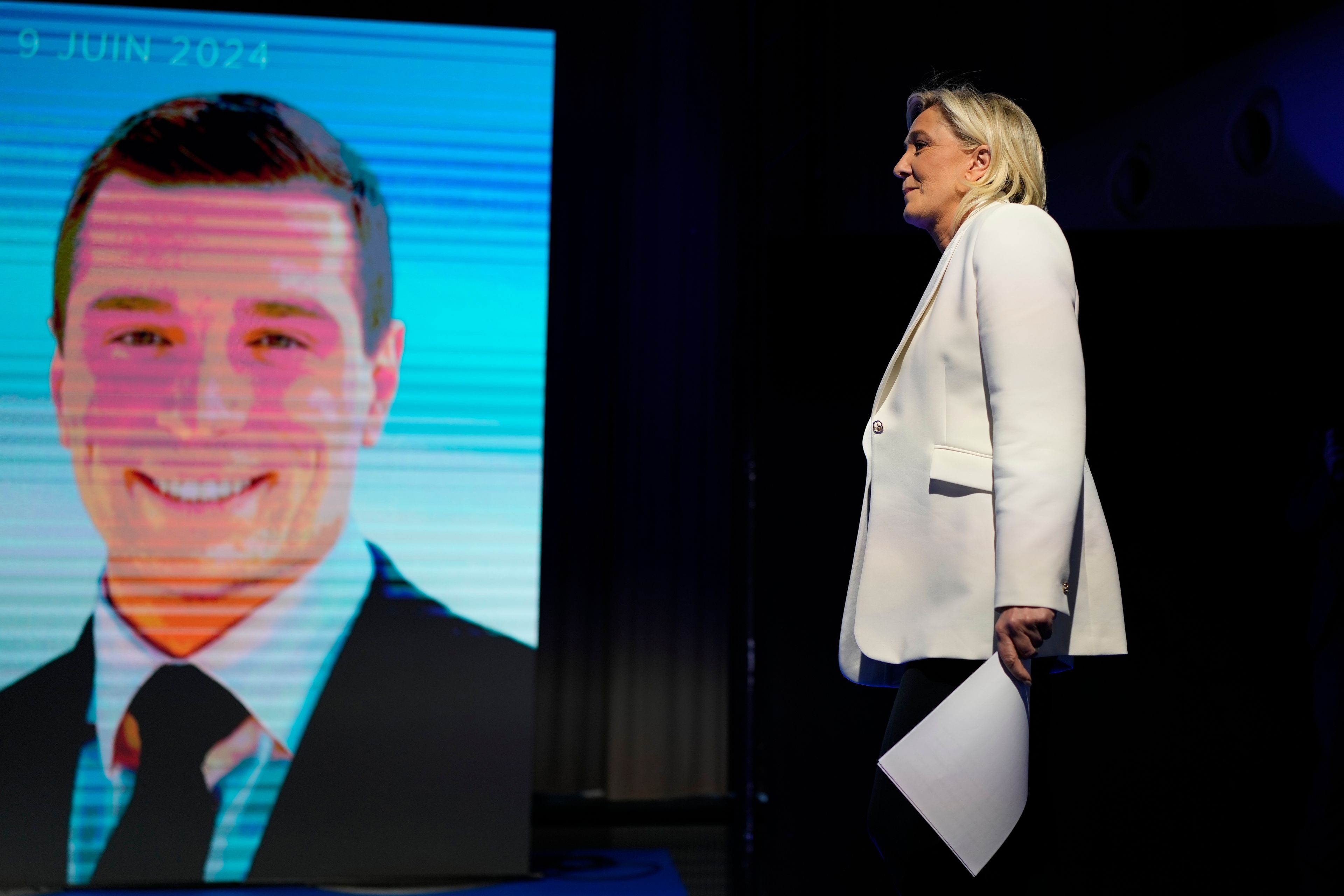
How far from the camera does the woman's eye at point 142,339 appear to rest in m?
3.13

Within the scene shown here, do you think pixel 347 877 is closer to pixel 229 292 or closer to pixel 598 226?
pixel 229 292

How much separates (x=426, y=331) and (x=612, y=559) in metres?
0.94

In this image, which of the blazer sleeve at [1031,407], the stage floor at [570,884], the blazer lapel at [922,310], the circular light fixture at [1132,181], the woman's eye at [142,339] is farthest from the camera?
the circular light fixture at [1132,181]

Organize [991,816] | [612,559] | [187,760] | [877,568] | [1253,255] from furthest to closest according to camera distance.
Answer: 1. [612,559]
2. [187,760]
3. [1253,255]
4. [877,568]
5. [991,816]

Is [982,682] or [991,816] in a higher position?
[982,682]

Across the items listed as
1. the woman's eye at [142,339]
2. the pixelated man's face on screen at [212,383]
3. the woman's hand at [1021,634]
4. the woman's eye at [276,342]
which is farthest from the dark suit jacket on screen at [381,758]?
the woman's hand at [1021,634]

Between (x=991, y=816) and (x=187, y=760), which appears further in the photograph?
(x=187, y=760)

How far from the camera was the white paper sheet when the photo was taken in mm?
1203

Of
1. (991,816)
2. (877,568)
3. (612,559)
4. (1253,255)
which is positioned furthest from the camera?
(612,559)

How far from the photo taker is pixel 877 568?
136cm

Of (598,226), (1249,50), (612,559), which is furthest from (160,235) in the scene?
(1249,50)

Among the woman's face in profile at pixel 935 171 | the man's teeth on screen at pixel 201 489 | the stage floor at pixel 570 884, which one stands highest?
the woman's face in profile at pixel 935 171

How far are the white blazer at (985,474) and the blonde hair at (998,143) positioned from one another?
0.28ft

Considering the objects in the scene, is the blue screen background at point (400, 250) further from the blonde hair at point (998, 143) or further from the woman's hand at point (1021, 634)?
the woman's hand at point (1021, 634)
